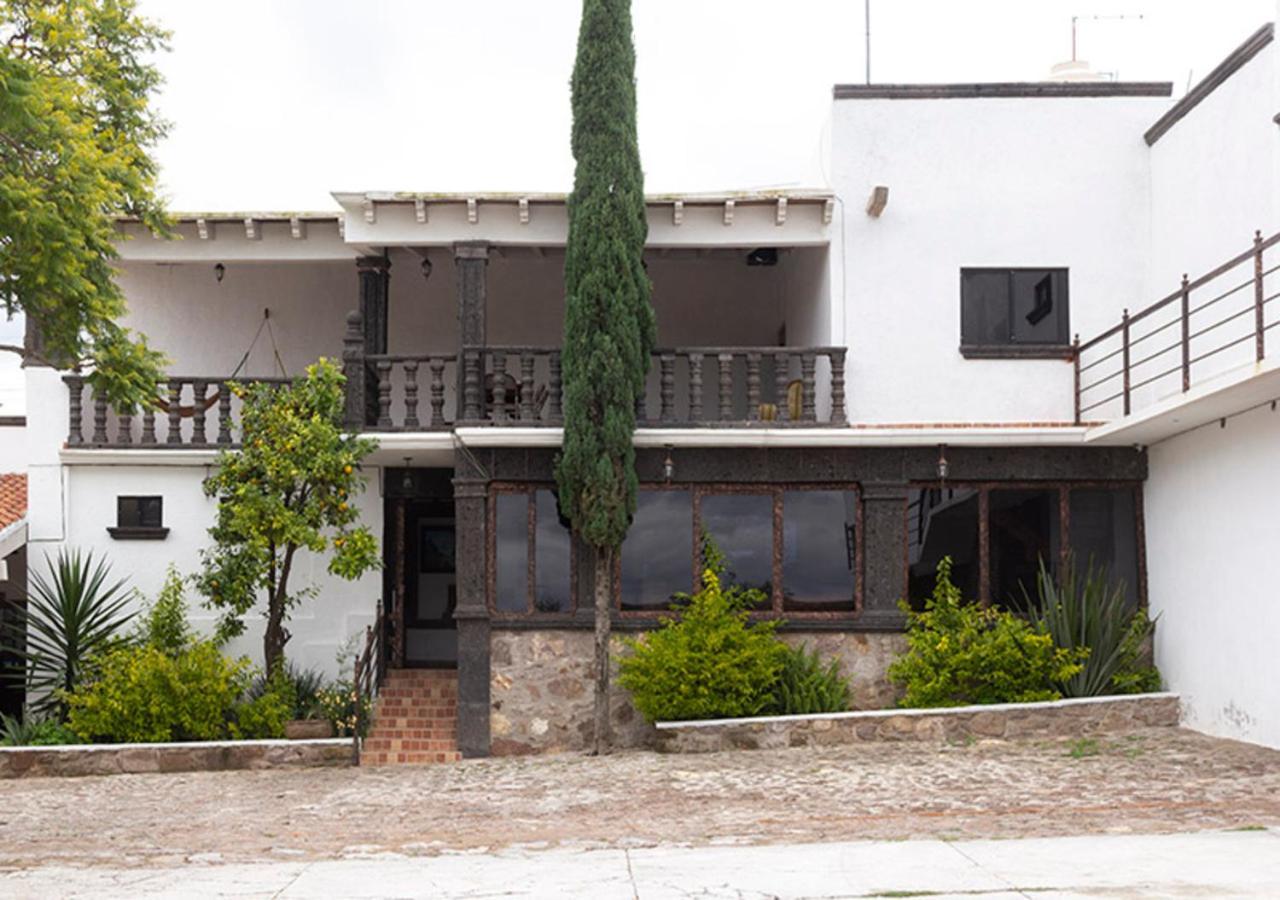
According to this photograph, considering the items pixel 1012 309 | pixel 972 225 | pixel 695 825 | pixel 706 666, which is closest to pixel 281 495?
pixel 706 666

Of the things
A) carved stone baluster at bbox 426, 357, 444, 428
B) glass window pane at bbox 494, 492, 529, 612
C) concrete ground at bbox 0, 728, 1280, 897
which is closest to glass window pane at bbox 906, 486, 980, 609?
concrete ground at bbox 0, 728, 1280, 897

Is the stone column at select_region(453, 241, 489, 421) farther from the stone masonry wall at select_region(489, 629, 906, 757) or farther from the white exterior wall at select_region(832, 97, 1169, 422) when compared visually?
the white exterior wall at select_region(832, 97, 1169, 422)

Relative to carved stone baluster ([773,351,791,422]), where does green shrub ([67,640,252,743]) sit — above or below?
below

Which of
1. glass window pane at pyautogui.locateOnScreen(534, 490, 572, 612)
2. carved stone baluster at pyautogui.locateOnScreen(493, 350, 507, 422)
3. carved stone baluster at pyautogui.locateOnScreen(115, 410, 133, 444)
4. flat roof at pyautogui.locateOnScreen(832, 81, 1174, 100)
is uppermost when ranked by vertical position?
flat roof at pyautogui.locateOnScreen(832, 81, 1174, 100)

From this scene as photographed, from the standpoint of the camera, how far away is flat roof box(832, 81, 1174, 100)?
15828 millimetres

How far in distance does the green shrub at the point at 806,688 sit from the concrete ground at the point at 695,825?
0.68 meters

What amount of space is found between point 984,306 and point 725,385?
2980mm

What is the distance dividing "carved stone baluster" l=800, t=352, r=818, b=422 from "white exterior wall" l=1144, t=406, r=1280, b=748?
3.66m

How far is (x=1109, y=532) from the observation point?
51.5ft

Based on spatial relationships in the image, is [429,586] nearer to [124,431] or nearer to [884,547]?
[124,431]

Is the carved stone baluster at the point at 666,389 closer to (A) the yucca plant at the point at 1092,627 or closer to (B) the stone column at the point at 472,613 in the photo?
(B) the stone column at the point at 472,613

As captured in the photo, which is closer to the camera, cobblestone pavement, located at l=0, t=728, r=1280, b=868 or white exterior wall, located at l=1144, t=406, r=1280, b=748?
cobblestone pavement, located at l=0, t=728, r=1280, b=868

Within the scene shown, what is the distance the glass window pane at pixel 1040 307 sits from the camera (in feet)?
51.9

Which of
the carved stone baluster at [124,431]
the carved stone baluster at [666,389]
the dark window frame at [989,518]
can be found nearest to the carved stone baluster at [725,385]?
the carved stone baluster at [666,389]
